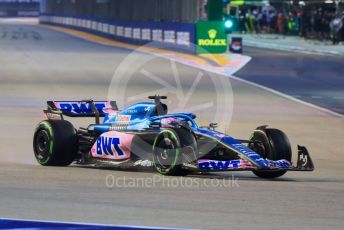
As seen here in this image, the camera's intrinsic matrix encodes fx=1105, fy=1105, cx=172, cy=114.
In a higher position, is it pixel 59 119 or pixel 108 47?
pixel 59 119

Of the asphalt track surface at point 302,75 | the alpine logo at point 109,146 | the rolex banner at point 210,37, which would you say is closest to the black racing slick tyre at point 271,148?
the alpine logo at point 109,146

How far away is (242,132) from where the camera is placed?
1678 centimetres

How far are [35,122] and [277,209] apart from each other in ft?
30.0

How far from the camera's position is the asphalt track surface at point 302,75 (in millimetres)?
25822

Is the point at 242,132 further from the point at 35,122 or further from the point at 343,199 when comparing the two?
the point at 343,199

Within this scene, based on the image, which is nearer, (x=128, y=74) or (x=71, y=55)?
(x=128, y=74)

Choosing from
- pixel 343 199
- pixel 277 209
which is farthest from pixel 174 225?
pixel 343 199

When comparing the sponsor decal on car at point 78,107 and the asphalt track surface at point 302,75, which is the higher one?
the sponsor decal on car at point 78,107

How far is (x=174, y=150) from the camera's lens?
10.9 m

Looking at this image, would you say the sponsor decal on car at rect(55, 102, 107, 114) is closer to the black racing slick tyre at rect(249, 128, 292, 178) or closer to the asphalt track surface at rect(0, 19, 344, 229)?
the asphalt track surface at rect(0, 19, 344, 229)

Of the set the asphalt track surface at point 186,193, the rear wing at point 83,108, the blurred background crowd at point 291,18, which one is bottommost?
the blurred background crowd at point 291,18

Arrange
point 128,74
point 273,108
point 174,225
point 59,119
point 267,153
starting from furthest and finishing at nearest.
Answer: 1. point 128,74
2. point 273,108
3. point 59,119
4. point 267,153
5. point 174,225

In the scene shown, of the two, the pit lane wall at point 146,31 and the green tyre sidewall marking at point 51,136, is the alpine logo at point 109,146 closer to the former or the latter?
the green tyre sidewall marking at point 51,136

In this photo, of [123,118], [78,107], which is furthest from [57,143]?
[78,107]
